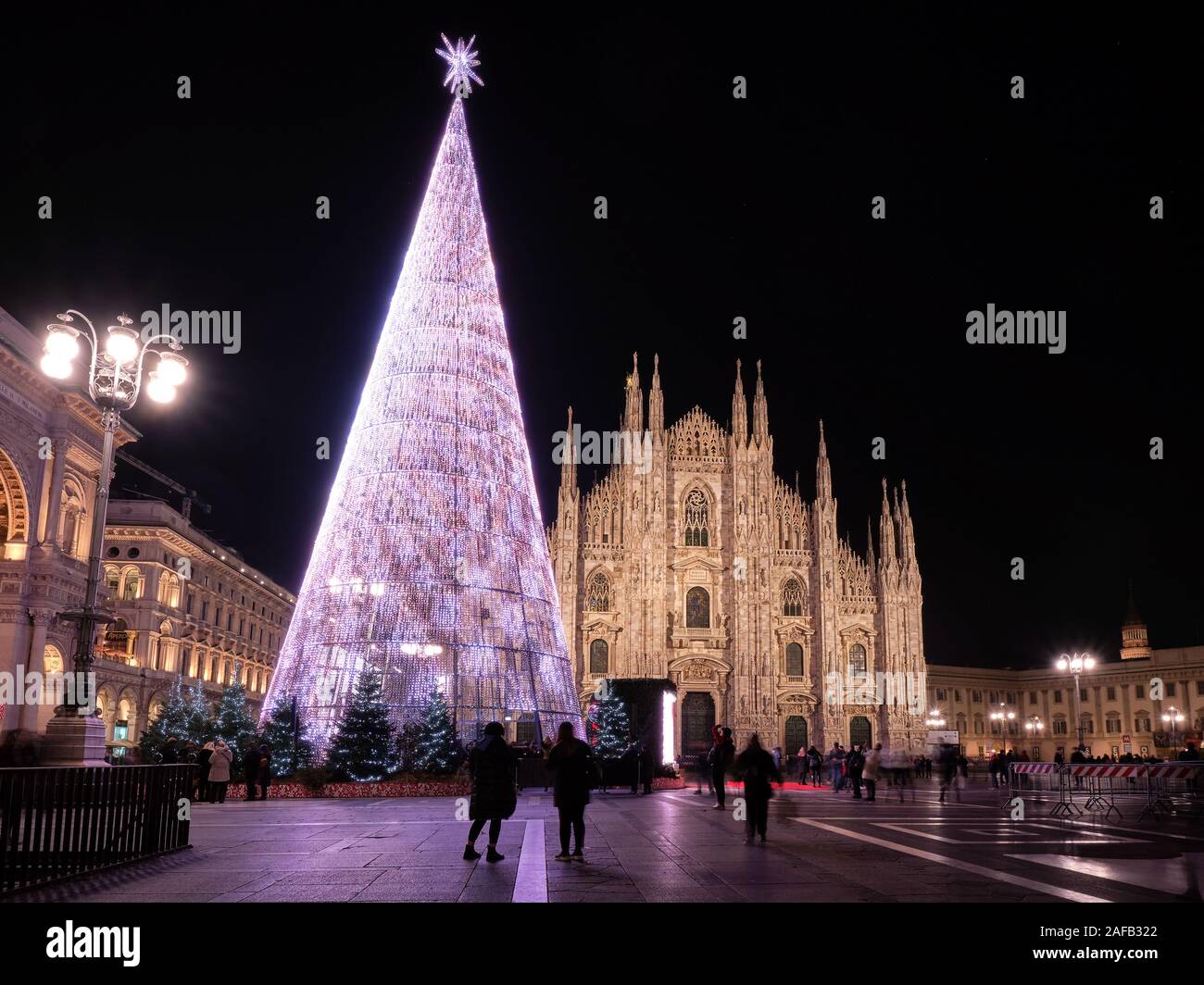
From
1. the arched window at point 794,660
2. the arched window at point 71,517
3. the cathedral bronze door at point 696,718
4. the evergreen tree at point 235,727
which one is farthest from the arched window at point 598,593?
the evergreen tree at point 235,727

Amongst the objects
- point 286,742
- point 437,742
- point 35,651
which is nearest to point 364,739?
point 437,742

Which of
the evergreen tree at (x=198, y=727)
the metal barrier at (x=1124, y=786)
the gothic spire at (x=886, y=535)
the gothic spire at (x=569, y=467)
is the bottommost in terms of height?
the metal barrier at (x=1124, y=786)

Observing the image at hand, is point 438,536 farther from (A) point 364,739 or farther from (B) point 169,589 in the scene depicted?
(B) point 169,589

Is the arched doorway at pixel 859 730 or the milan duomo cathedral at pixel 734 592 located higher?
the milan duomo cathedral at pixel 734 592

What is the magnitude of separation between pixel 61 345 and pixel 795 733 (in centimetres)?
4798

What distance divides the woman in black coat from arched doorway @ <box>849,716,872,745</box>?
4870 cm

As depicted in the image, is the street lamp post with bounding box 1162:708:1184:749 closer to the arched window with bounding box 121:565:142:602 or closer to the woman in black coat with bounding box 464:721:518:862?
the arched window with bounding box 121:565:142:602

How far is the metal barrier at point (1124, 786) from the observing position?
18594mm

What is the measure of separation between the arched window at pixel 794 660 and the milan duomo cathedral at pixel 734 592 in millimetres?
98

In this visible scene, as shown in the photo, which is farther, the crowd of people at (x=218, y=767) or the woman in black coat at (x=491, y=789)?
the crowd of people at (x=218, y=767)

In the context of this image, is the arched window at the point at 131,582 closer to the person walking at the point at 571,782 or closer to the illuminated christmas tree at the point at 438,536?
the illuminated christmas tree at the point at 438,536

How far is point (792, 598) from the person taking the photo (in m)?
56.4

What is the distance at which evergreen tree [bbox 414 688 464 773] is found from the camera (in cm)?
2214
